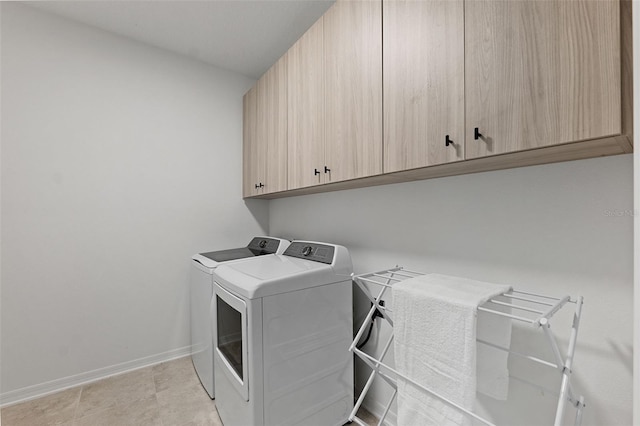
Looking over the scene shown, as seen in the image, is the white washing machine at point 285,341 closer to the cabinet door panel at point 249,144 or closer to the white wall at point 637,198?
the cabinet door panel at point 249,144

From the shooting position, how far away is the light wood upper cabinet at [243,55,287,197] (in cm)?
188

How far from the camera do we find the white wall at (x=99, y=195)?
172 centimetres

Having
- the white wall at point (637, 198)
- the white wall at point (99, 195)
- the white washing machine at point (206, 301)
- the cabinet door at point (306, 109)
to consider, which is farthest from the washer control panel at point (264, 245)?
the white wall at point (637, 198)

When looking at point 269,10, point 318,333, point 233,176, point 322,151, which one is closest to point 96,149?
point 233,176

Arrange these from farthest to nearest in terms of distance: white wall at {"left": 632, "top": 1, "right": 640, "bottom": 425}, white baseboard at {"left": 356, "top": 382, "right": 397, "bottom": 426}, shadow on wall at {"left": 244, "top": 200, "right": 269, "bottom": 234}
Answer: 1. shadow on wall at {"left": 244, "top": 200, "right": 269, "bottom": 234}
2. white baseboard at {"left": 356, "top": 382, "right": 397, "bottom": 426}
3. white wall at {"left": 632, "top": 1, "right": 640, "bottom": 425}

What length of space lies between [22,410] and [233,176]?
204 cm

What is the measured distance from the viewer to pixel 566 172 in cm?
95

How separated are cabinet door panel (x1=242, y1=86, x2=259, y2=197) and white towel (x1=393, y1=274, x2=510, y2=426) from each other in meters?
1.67

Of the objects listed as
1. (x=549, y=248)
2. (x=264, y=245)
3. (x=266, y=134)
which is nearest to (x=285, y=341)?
(x=264, y=245)

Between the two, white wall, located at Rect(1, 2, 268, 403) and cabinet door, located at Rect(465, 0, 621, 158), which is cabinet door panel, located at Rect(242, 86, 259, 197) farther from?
cabinet door, located at Rect(465, 0, 621, 158)

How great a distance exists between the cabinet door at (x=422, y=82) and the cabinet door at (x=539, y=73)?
4 cm

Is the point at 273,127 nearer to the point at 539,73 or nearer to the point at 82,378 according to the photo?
the point at 539,73

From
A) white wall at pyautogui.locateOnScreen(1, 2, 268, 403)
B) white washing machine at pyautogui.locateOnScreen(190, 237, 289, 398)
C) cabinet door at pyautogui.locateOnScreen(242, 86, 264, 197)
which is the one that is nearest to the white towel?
white washing machine at pyautogui.locateOnScreen(190, 237, 289, 398)

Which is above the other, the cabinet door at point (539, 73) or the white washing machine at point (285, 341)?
the cabinet door at point (539, 73)
